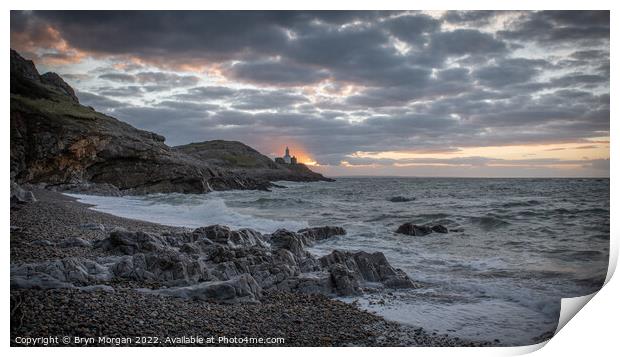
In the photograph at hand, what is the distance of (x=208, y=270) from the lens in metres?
6.45

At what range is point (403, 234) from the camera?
13000mm

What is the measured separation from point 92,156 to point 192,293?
26599 mm

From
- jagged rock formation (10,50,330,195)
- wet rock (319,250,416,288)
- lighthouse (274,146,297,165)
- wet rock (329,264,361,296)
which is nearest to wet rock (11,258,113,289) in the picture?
wet rock (329,264,361,296)

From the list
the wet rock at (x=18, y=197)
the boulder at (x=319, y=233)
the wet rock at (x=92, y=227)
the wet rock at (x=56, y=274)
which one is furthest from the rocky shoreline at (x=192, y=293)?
the wet rock at (x=18, y=197)

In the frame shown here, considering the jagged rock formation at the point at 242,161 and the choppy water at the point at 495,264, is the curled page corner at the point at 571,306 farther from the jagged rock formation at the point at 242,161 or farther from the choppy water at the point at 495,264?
the jagged rock formation at the point at 242,161

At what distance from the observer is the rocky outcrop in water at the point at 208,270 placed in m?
5.63

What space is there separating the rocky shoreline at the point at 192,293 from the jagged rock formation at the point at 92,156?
9.04 meters

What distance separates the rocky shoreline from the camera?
194 inches

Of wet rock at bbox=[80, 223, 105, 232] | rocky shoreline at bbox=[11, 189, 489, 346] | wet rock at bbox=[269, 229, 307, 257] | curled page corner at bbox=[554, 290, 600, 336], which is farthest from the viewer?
wet rock at bbox=[80, 223, 105, 232]

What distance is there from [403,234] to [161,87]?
27.0ft

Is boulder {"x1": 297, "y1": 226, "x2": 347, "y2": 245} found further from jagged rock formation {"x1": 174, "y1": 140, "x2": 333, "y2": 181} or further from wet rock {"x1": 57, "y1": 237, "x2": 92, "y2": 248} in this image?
jagged rock formation {"x1": 174, "y1": 140, "x2": 333, "y2": 181}

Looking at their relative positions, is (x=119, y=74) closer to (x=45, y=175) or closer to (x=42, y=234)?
(x=42, y=234)

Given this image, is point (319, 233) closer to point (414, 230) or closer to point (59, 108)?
point (414, 230)

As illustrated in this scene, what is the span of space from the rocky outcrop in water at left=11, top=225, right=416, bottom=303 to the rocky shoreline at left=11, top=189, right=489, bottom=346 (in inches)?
0.6
